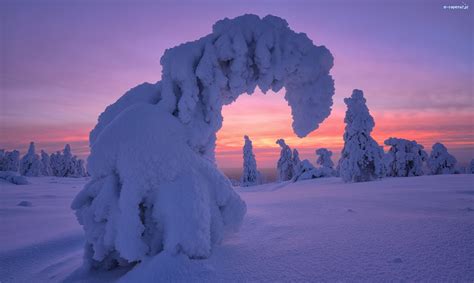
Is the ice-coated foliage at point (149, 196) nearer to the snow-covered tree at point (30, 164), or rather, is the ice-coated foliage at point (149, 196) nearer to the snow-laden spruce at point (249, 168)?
the snow-laden spruce at point (249, 168)

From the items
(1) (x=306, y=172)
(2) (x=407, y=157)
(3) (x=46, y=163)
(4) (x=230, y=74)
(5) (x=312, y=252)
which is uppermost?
(4) (x=230, y=74)

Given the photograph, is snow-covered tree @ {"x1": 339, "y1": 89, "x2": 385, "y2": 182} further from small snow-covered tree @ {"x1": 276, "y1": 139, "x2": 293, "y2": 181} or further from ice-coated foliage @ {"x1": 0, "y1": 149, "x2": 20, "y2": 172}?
ice-coated foliage @ {"x1": 0, "y1": 149, "x2": 20, "y2": 172}

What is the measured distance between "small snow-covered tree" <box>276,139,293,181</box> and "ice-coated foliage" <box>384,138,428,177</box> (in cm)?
1694

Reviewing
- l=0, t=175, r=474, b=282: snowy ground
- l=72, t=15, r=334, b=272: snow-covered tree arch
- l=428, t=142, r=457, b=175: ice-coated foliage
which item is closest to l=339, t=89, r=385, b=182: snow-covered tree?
l=428, t=142, r=457, b=175: ice-coated foliage

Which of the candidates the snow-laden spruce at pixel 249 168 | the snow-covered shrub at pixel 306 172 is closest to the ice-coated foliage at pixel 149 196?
the snow-covered shrub at pixel 306 172

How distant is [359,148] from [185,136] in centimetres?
1741

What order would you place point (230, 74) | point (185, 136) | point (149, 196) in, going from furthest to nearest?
point (230, 74), point (185, 136), point (149, 196)

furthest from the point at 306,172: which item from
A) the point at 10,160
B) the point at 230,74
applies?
Answer: the point at 10,160

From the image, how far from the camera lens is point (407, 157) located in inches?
1027

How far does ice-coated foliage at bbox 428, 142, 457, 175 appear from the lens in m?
26.0

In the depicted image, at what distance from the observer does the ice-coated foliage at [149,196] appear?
3139 millimetres

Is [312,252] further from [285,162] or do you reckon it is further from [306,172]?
[285,162]

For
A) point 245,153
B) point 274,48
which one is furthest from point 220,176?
point 245,153

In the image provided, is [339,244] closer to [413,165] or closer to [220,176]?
[220,176]
